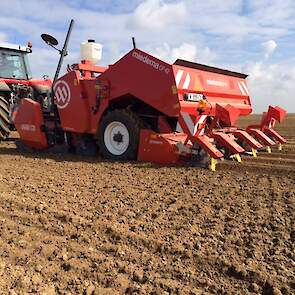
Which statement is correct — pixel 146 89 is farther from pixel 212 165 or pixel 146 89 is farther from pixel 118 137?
pixel 212 165

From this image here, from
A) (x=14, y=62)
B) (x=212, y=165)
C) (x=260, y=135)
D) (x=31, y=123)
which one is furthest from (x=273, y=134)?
(x=14, y=62)

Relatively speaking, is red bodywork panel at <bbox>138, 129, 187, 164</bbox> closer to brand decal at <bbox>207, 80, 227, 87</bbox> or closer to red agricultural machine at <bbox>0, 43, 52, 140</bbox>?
brand decal at <bbox>207, 80, 227, 87</bbox>

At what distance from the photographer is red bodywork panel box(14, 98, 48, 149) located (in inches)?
291

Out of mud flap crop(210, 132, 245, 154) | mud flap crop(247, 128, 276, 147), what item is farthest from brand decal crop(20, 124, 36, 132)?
mud flap crop(247, 128, 276, 147)

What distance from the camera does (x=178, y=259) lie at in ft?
9.39

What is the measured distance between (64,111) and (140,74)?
1.65 meters

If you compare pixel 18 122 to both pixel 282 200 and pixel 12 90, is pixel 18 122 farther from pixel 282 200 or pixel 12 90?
pixel 282 200

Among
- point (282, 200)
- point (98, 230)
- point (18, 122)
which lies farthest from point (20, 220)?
point (18, 122)

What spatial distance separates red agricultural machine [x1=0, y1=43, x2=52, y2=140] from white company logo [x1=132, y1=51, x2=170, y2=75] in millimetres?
3626

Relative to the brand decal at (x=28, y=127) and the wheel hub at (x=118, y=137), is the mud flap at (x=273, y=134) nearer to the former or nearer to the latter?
the wheel hub at (x=118, y=137)

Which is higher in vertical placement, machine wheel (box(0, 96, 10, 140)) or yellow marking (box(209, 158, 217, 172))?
machine wheel (box(0, 96, 10, 140))

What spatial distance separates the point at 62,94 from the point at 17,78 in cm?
330

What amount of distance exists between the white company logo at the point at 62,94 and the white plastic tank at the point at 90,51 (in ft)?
2.57

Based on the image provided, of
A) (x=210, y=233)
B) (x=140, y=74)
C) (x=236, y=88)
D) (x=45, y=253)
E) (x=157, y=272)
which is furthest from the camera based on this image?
(x=236, y=88)
